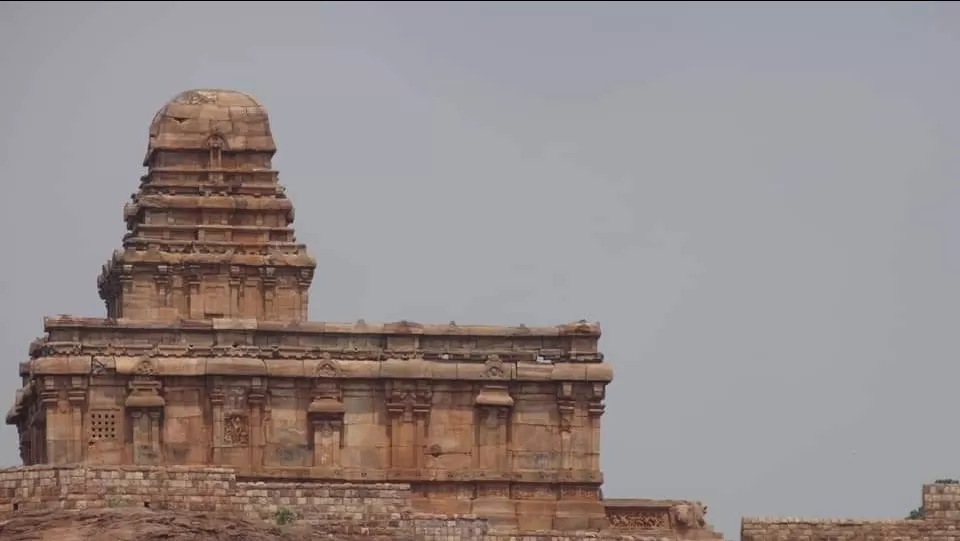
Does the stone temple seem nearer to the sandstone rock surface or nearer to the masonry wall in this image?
the masonry wall

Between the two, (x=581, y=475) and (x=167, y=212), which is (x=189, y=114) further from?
(x=581, y=475)

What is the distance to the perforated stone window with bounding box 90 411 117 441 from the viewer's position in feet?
404

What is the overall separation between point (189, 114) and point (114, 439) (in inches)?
585

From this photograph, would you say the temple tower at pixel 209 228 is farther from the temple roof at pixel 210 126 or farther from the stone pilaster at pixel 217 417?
the stone pilaster at pixel 217 417

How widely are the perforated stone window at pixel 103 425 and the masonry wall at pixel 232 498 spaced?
34.2 ft

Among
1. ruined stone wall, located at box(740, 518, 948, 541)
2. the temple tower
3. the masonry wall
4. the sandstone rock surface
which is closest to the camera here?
the sandstone rock surface

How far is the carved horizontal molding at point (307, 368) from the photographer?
123125 mm

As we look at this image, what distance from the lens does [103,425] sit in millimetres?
123188

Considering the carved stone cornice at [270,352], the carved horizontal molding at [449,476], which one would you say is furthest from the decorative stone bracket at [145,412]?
the carved horizontal molding at [449,476]

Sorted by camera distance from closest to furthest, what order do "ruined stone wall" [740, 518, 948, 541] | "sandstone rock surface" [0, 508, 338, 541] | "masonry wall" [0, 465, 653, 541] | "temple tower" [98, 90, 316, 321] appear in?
1. "sandstone rock surface" [0, 508, 338, 541]
2. "masonry wall" [0, 465, 653, 541]
3. "ruined stone wall" [740, 518, 948, 541]
4. "temple tower" [98, 90, 316, 321]

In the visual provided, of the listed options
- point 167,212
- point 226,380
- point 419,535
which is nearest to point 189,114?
point 167,212

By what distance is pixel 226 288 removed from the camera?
132500 millimetres

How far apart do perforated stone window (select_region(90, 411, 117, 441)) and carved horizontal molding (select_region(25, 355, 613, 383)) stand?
1.08 meters

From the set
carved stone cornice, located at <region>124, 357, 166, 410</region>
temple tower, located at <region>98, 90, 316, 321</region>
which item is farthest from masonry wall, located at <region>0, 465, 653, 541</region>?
temple tower, located at <region>98, 90, 316, 321</region>
